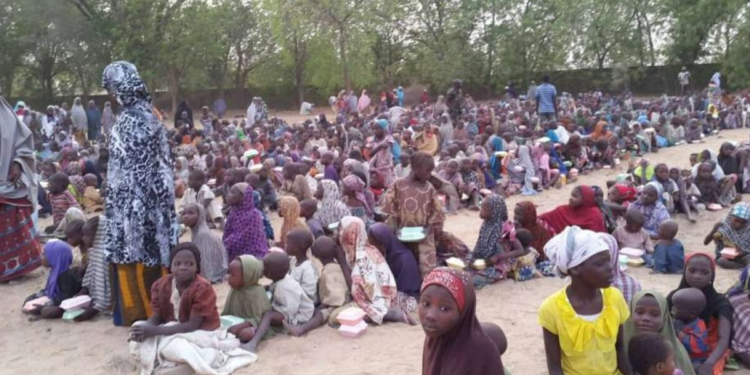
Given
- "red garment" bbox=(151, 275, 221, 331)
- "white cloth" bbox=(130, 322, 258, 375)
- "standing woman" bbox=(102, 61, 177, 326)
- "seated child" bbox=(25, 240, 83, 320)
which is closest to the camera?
"white cloth" bbox=(130, 322, 258, 375)

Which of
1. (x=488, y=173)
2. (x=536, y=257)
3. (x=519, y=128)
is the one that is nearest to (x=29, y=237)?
(x=536, y=257)

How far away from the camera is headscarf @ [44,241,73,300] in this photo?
527 cm

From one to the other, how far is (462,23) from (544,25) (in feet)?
11.8

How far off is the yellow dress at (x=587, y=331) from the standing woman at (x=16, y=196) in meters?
4.84

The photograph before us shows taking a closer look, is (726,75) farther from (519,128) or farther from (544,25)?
(519,128)

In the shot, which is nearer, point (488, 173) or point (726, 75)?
point (488, 173)

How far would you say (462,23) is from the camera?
94.4 feet

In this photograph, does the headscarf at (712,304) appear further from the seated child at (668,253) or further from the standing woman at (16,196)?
the standing woman at (16,196)

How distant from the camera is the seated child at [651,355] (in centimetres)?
305

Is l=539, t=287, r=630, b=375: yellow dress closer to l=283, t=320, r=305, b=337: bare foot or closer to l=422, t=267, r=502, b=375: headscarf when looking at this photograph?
l=422, t=267, r=502, b=375: headscarf

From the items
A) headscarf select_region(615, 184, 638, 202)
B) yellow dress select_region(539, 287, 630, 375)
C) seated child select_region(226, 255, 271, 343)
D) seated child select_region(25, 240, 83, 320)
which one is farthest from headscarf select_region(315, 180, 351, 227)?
yellow dress select_region(539, 287, 630, 375)

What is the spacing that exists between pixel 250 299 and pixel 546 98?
11.1 meters

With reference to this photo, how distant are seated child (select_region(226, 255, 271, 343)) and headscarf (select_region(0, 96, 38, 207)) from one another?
2.52 metres

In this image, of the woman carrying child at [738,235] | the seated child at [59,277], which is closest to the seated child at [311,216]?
the seated child at [59,277]
